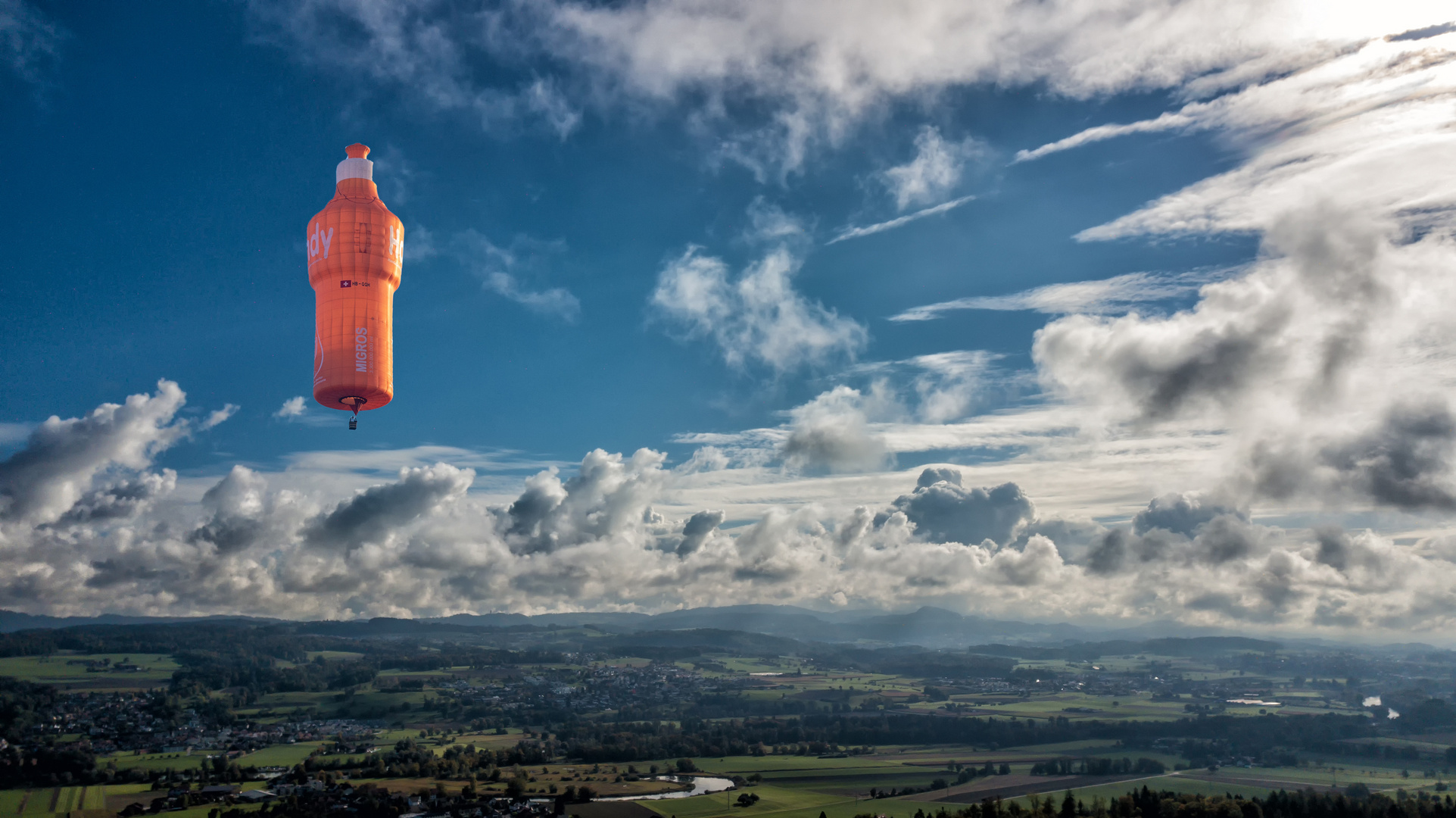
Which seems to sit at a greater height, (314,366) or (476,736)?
(314,366)

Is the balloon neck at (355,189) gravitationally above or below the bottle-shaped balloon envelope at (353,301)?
above

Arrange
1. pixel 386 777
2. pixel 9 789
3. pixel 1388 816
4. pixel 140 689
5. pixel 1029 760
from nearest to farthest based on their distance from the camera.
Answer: pixel 1388 816
pixel 9 789
pixel 386 777
pixel 1029 760
pixel 140 689

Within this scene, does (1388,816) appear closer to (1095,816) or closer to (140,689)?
(1095,816)

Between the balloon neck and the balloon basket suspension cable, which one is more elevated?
the balloon neck

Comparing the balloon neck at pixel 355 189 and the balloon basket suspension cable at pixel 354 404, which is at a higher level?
the balloon neck at pixel 355 189

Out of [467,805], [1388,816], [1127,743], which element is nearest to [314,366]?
[467,805]

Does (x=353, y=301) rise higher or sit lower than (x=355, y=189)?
lower

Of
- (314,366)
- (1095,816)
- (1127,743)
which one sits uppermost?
(314,366)

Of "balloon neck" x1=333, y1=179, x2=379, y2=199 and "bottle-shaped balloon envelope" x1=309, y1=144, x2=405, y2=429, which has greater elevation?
"balloon neck" x1=333, y1=179, x2=379, y2=199
